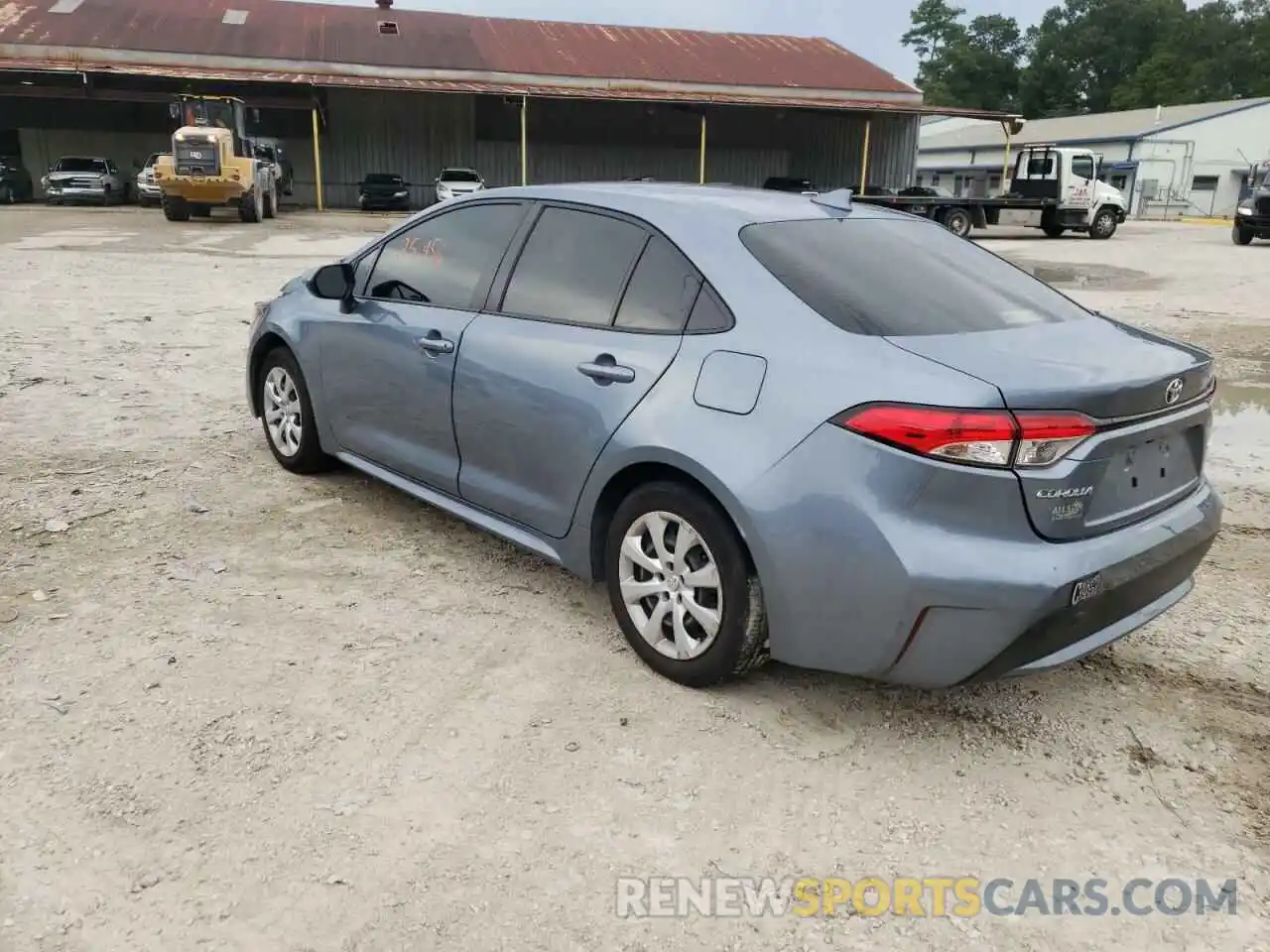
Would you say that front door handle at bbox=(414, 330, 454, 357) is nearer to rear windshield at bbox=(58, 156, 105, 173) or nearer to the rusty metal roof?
rear windshield at bbox=(58, 156, 105, 173)

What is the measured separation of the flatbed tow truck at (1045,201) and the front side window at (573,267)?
2442 centimetres

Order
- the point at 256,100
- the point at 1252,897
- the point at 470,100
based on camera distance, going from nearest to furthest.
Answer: the point at 1252,897, the point at 256,100, the point at 470,100

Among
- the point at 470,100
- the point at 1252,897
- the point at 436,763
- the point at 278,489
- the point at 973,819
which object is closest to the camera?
A: the point at 1252,897

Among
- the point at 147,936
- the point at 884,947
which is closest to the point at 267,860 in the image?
the point at 147,936

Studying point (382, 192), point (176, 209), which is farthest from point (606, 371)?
point (382, 192)

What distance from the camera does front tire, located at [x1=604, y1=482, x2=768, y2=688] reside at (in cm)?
293

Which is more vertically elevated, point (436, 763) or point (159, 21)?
point (159, 21)

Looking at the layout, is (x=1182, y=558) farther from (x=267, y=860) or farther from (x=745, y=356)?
(x=267, y=860)

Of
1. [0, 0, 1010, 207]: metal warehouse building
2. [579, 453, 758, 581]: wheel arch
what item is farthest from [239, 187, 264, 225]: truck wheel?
[579, 453, 758, 581]: wheel arch

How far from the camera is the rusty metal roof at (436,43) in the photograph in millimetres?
32219

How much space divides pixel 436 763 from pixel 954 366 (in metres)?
1.79

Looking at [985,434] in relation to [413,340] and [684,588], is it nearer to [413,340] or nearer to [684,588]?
[684,588]

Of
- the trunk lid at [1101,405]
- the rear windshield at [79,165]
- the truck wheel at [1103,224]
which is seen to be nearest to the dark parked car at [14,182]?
the rear windshield at [79,165]

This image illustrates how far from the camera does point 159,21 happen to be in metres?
33.4
